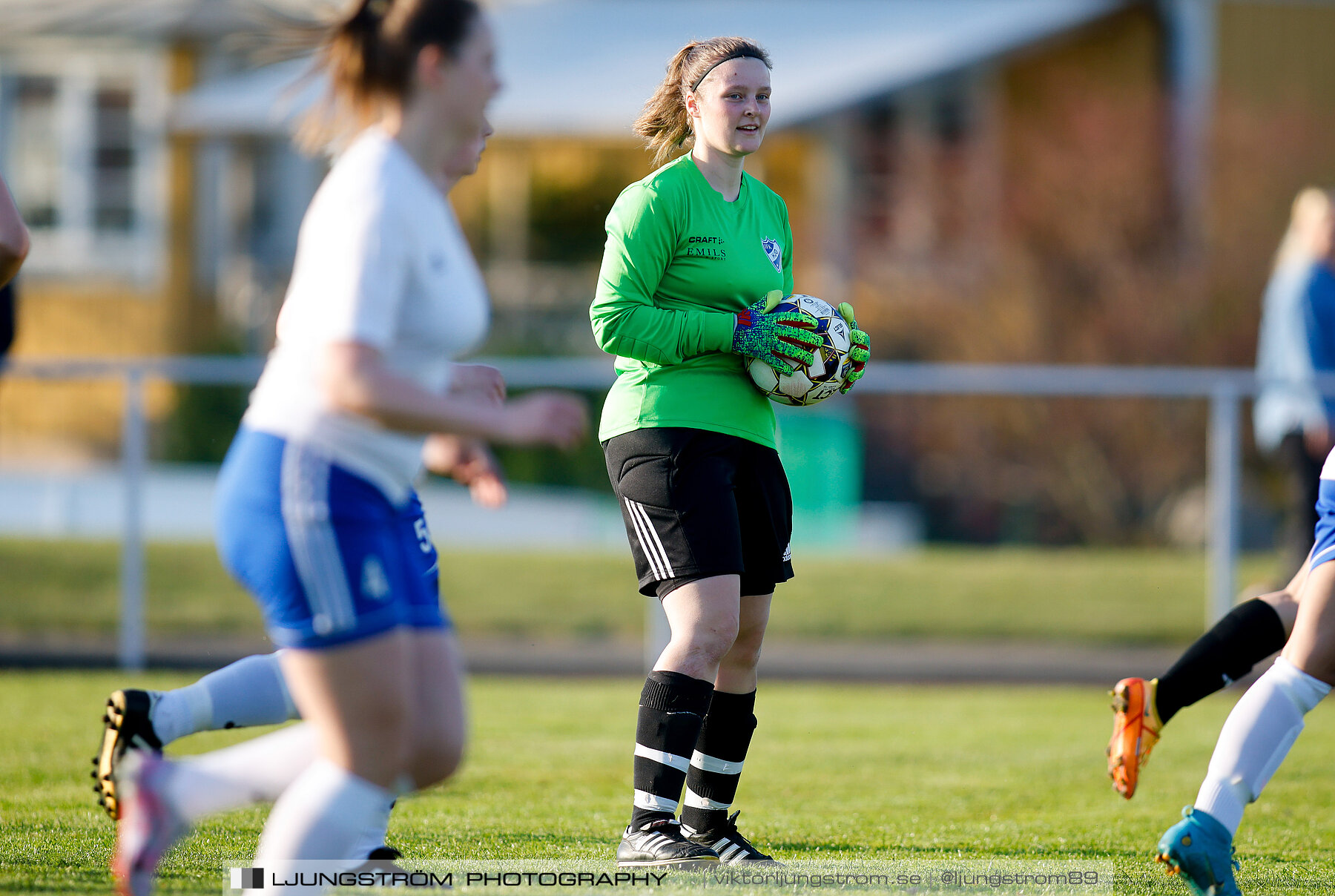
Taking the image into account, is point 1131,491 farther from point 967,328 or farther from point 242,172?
point 242,172

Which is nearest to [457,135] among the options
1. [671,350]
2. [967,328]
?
[671,350]

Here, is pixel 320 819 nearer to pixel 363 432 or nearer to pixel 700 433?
pixel 363 432

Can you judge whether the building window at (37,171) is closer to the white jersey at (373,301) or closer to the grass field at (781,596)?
the grass field at (781,596)

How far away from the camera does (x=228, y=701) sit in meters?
4.01

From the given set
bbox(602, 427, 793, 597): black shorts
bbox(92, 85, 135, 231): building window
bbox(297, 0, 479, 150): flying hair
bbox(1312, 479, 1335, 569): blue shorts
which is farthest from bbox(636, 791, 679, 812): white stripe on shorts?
bbox(92, 85, 135, 231): building window

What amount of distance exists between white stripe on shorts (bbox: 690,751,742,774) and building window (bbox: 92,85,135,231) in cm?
1860

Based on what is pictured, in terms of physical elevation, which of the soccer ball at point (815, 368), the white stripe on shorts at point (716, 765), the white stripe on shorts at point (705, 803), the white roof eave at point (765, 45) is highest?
the white roof eave at point (765, 45)

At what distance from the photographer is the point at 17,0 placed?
2125 centimetres

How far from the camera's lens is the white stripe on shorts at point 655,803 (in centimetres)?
430

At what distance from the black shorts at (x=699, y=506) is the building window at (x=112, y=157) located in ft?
60.2

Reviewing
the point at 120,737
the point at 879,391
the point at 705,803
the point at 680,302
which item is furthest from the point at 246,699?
the point at 879,391

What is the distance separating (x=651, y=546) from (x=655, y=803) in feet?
2.39

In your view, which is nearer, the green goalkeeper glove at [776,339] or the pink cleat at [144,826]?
the pink cleat at [144,826]

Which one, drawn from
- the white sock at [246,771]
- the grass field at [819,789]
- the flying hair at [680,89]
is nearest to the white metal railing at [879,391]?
the grass field at [819,789]
